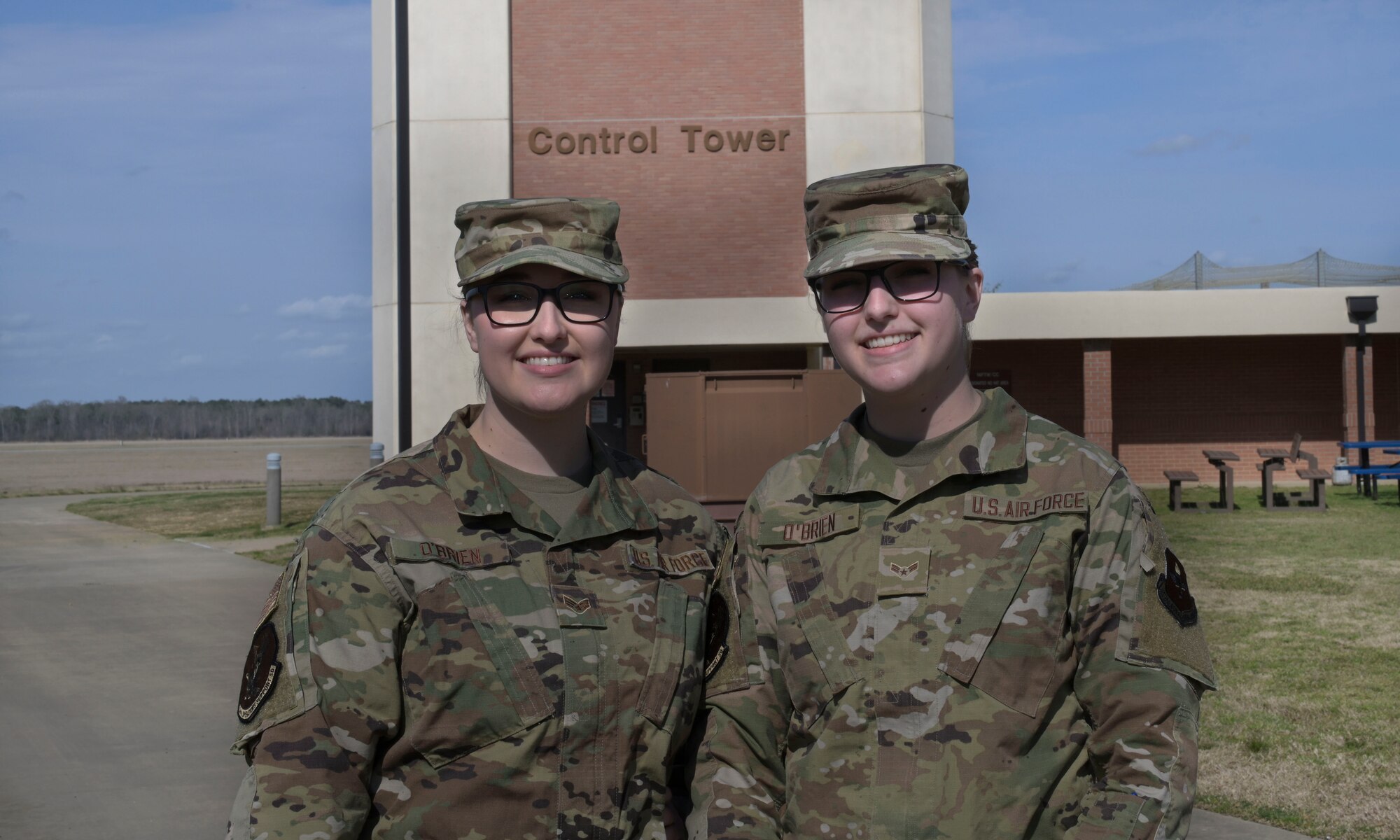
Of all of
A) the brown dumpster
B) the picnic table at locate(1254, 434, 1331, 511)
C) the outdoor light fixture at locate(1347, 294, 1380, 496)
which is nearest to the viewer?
the brown dumpster

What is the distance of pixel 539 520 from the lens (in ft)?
8.40

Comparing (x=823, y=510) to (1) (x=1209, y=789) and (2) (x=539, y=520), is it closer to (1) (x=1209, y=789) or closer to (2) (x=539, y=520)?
(2) (x=539, y=520)

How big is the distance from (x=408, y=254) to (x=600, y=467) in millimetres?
17025

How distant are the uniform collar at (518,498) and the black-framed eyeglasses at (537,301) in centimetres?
28

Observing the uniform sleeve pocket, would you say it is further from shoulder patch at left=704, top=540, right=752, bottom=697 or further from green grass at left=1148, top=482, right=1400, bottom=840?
green grass at left=1148, top=482, right=1400, bottom=840

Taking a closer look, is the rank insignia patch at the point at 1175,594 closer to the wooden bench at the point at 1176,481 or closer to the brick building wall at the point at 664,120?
the brick building wall at the point at 664,120

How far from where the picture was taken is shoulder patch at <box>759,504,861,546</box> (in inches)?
101

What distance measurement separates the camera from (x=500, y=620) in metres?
2.45

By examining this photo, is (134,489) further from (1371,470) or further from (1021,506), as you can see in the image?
(1021,506)

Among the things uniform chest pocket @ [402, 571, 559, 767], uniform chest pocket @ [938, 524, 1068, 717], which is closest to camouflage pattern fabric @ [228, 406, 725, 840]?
uniform chest pocket @ [402, 571, 559, 767]

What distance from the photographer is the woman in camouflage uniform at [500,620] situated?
2.30m

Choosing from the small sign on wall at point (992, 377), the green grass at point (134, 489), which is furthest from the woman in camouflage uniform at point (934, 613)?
the green grass at point (134, 489)

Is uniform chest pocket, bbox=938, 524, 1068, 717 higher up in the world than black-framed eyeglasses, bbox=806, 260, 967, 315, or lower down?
lower down

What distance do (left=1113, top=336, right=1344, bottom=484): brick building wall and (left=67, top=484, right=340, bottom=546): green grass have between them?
1740 centimetres
